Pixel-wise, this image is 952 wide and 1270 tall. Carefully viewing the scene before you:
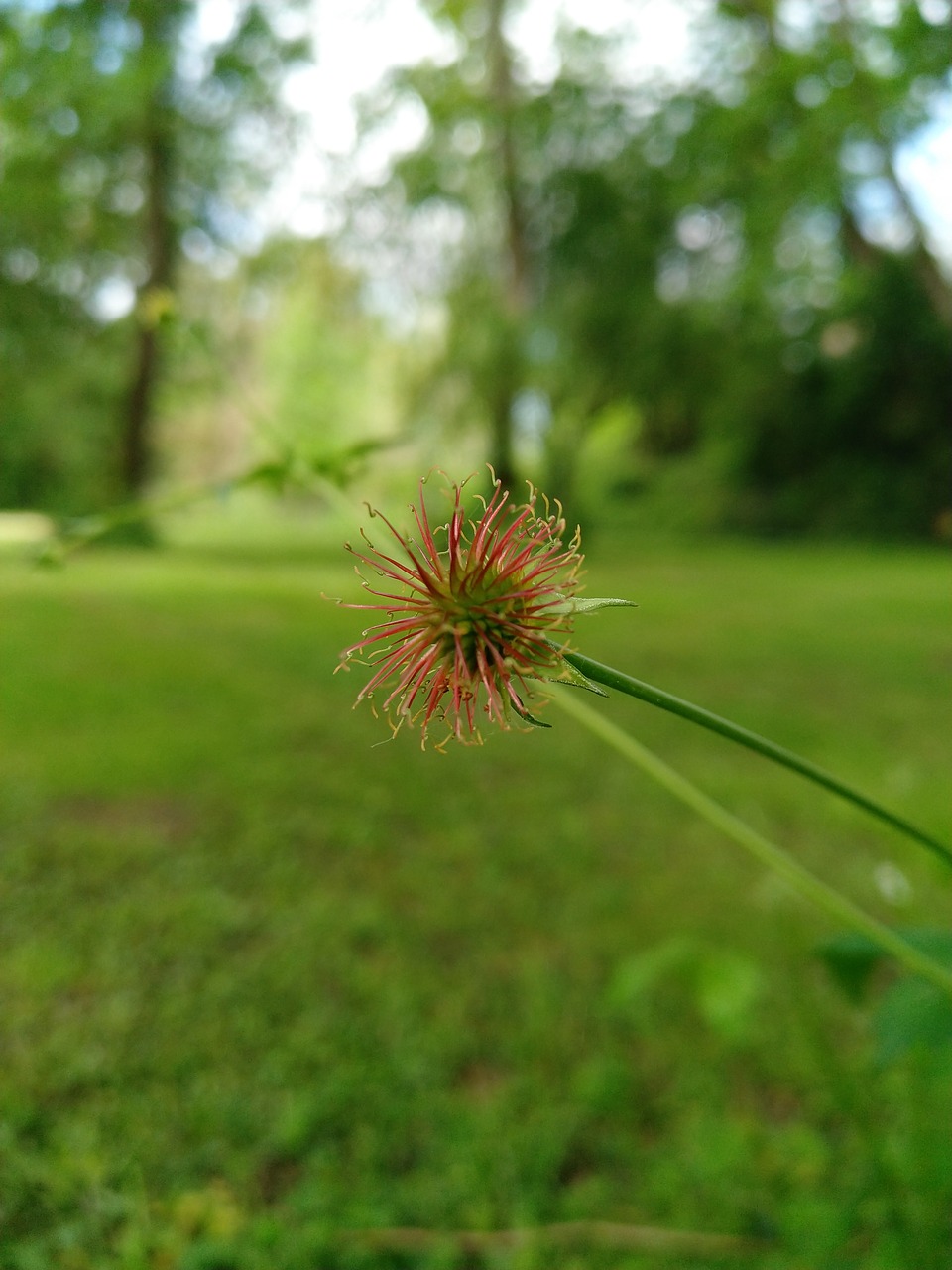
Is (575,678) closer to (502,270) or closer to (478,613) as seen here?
(478,613)

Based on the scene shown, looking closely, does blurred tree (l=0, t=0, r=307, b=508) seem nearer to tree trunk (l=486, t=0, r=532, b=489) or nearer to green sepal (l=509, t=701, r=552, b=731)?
tree trunk (l=486, t=0, r=532, b=489)

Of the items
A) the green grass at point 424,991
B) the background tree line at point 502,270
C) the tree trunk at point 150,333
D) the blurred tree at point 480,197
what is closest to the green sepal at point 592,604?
the green grass at point 424,991

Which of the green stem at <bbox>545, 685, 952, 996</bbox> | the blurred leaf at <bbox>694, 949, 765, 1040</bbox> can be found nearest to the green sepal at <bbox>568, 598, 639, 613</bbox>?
the green stem at <bbox>545, 685, 952, 996</bbox>

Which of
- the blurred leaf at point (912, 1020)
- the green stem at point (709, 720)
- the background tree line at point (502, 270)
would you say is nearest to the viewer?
the green stem at point (709, 720)

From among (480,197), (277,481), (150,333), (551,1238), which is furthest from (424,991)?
(480,197)

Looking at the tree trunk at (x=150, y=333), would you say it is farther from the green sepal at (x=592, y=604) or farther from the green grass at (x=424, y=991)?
the green sepal at (x=592, y=604)

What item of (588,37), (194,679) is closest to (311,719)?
(194,679)
